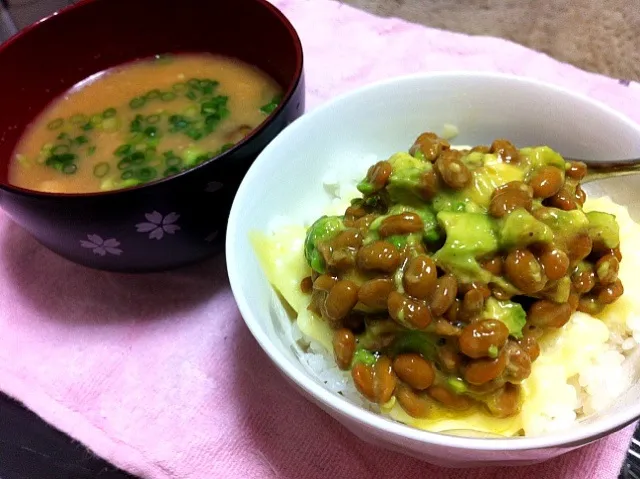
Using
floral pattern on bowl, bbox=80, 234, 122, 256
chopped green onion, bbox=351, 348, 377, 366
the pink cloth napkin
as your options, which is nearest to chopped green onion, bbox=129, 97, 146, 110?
the pink cloth napkin

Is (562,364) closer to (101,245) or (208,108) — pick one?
(101,245)

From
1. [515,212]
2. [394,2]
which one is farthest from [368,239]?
[394,2]

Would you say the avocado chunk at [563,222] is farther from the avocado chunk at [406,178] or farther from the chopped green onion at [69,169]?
the chopped green onion at [69,169]

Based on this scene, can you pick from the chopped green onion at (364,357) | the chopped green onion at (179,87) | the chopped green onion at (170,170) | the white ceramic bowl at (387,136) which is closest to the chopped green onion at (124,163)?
the chopped green onion at (170,170)

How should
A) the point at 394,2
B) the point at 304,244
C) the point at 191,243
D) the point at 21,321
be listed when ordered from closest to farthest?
the point at 304,244
the point at 191,243
the point at 21,321
the point at 394,2

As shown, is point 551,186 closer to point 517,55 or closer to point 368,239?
point 368,239
